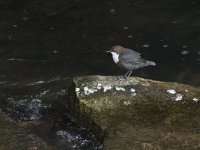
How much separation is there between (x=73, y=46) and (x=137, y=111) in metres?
3.48

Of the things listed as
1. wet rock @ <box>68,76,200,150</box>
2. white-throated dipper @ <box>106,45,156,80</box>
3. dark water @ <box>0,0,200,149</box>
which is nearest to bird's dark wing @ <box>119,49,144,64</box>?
white-throated dipper @ <box>106,45,156,80</box>

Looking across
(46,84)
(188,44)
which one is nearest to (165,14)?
(188,44)

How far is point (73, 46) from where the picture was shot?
27.3 feet

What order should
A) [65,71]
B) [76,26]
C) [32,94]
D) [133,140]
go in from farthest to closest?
1. [76,26]
2. [65,71]
3. [32,94]
4. [133,140]

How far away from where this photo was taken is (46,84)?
702cm

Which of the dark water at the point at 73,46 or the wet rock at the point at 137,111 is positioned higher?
the wet rock at the point at 137,111

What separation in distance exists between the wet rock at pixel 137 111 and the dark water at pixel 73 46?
0.99 feet

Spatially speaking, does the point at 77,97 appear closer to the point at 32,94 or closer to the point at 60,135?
the point at 60,135

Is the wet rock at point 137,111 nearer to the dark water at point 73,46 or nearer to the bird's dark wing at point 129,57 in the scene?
the dark water at point 73,46

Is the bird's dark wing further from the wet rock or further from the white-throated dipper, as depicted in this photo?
the wet rock

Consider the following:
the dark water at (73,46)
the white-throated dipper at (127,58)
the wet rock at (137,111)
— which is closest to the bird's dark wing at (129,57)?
the white-throated dipper at (127,58)

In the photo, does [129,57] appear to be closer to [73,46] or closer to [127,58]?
[127,58]

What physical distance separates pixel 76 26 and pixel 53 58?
1.46 metres

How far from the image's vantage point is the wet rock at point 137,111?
4.57m
